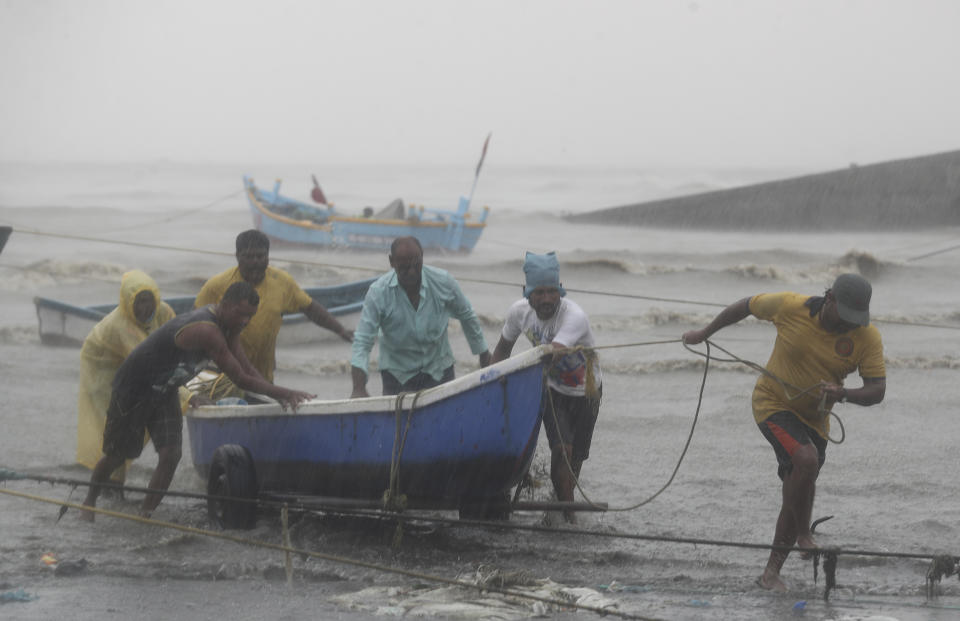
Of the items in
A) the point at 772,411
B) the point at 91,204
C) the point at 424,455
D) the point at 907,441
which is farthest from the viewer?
the point at 91,204

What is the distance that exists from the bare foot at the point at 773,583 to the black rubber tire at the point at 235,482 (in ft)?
8.94

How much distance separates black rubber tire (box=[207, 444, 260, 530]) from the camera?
6336 mm

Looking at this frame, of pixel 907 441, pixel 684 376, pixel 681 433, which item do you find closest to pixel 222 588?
pixel 681 433

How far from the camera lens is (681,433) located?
9484 mm

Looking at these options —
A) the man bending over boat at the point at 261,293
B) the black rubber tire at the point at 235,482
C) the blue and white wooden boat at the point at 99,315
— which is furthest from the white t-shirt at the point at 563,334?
the blue and white wooden boat at the point at 99,315

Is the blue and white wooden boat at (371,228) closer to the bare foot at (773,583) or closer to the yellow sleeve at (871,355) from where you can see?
the bare foot at (773,583)

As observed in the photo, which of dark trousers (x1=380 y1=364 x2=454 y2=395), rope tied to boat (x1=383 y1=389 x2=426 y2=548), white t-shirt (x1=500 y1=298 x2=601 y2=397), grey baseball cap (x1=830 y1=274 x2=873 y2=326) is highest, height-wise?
grey baseball cap (x1=830 y1=274 x2=873 y2=326)

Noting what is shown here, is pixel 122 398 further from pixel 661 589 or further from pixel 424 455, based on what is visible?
pixel 661 589

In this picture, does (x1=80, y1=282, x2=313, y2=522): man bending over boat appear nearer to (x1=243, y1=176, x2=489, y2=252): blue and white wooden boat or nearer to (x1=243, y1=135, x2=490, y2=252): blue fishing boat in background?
(x1=243, y1=135, x2=490, y2=252): blue fishing boat in background

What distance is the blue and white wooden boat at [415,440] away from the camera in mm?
5516

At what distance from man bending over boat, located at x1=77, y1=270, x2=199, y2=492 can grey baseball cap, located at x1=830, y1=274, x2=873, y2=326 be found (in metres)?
3.85

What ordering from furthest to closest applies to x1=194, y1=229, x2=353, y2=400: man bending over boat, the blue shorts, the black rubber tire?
x1=194, y1=229, x2=353, y2=400: man bending over boat
the black rubber tire
the blue shorts

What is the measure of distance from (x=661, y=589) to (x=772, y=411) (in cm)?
103

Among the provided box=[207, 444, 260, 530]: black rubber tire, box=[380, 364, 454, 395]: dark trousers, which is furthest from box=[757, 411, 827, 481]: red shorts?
box=[207, 444, 260, 530]: black rubber tire
